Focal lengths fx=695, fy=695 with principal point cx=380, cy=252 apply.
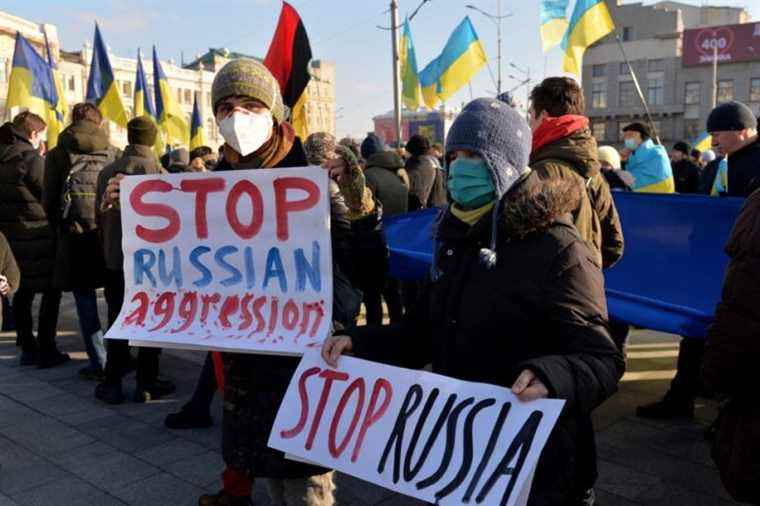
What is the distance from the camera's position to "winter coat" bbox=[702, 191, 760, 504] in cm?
184

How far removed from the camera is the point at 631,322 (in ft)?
11.9

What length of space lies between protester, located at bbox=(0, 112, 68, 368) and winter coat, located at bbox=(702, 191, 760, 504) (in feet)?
17.4

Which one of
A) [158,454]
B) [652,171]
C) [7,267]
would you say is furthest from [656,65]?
[7,267]

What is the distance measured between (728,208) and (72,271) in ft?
14.9

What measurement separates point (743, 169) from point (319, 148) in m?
2.61

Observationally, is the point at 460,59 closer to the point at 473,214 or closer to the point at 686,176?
the point at 686,176

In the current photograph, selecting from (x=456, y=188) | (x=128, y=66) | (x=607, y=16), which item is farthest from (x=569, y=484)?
(x=128, y=66)

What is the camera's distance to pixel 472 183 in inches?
78.0

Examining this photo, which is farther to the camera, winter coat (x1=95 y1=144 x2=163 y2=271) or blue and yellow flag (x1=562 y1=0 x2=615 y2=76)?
blue and yellow flag (x1=562 y1=0 x2=615 y2=76)

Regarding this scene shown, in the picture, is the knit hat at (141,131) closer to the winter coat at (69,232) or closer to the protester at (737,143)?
the winter coat at (69,232)

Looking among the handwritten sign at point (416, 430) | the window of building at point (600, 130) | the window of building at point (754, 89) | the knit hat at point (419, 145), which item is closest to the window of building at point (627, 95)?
the window of building at point (600, 130)

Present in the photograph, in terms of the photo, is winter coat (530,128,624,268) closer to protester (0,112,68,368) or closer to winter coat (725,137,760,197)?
winter coat (725,137,760,197)

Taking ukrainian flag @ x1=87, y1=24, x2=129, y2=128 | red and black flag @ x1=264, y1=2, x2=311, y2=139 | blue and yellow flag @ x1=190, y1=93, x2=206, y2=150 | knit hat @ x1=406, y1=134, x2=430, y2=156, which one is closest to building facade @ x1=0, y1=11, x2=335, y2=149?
blue and yellow flag @ x1=190, y1=93, x2=206, y2=150

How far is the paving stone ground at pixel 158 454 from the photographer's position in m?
3.54
